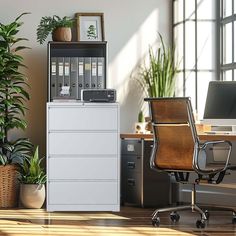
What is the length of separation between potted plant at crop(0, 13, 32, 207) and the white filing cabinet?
782 millimetres

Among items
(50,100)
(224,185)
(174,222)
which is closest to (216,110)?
(224,185)

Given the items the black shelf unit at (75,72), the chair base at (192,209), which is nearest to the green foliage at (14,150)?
the black shelf unit at (75,72)

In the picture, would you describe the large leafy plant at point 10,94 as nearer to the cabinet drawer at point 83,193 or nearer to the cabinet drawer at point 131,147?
the cabinet drawer at point 83,193

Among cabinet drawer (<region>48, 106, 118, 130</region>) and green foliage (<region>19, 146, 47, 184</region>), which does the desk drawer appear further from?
green foliage (<region>19, 146, 47, 184</region>)

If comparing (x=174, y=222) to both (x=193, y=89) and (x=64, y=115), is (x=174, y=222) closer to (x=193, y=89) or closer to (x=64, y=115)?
(x=64, y=115)

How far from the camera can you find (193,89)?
8.49 metres

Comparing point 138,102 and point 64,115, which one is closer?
point 64,115

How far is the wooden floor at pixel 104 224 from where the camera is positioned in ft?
19.3

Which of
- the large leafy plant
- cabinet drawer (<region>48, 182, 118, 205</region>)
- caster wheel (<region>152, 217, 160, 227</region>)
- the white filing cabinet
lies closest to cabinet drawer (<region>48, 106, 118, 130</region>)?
the white filing cabinet

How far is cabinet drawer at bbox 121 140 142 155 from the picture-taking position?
7730 millimetres

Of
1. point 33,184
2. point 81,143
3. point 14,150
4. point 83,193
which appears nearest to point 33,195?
point 33,184

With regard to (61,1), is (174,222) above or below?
below

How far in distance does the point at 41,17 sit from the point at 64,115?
167 cm

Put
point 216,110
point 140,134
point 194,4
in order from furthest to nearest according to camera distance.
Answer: point 194,4 → point 140,134 → point 216,110
